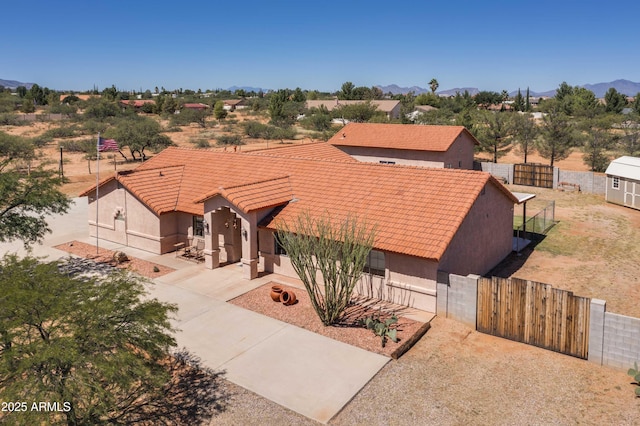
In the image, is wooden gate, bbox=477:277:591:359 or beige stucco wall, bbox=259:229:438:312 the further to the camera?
beige stucco wall, bbox=259:229:438:312

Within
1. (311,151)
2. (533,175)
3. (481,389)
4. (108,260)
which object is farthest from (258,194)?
(533,175)

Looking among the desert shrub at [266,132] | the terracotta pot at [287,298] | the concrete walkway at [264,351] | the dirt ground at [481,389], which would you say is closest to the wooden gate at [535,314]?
the dirt ground at [481,389]

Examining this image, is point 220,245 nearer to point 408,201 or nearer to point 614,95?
point 408,201

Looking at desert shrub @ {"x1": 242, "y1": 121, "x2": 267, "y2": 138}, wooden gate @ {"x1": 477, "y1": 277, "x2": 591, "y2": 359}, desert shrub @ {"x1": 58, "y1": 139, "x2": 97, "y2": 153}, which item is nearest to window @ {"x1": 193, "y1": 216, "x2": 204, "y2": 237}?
wooden gate @ {"x1": 477, "y1": 277, "x2": 591, "y2": 359}

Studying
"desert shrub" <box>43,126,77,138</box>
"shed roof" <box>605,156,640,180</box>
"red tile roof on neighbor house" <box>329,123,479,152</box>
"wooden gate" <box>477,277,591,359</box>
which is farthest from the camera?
"desert shrub" <box>43,126,77,138</box>

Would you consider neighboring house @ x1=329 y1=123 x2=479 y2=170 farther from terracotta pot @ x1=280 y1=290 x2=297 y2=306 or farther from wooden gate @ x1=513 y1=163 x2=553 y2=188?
terracotta pot @ x1=280 y1=290 x2=297 y2=306

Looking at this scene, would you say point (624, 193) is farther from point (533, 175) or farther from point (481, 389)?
point (481, 389)

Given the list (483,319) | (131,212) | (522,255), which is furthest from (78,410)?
(522,255)

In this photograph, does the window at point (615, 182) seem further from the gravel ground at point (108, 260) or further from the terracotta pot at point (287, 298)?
the gravel ground at point (108, 260)
